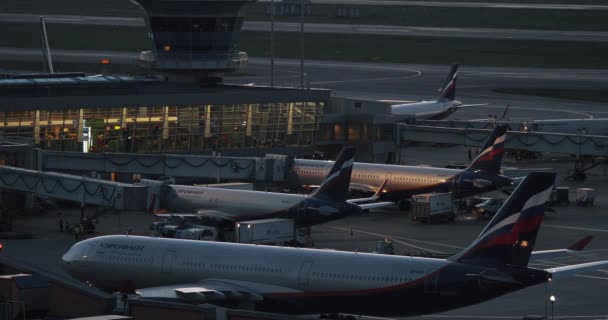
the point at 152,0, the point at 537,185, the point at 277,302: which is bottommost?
the point at 277,302

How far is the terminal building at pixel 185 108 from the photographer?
90.2 m

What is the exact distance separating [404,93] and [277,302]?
10098 cm

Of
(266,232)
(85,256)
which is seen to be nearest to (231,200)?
(266,232)

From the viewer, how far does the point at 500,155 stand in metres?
79.1

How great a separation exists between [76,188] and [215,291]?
26.5 m

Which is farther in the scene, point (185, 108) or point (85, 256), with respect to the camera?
point (185, 108)

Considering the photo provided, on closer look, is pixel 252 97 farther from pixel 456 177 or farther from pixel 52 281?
pixel 52 281

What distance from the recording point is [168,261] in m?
51.7

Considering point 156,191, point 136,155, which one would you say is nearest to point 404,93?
point 136,155

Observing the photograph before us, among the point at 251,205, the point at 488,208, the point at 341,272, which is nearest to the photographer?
the point at 341,272

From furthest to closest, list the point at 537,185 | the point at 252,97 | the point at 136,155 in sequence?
the point at 252,97 → the point at 136,155 → the point at 537,185

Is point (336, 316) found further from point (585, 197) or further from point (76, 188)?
point (585, 197)

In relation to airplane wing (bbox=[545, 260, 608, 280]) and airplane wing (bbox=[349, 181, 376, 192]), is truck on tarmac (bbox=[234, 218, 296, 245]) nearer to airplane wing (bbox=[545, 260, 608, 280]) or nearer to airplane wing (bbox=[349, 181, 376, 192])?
airplane wing (bbox=[349, 181, 376, 192])

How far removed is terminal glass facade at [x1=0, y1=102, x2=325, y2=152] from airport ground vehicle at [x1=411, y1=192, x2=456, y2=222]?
70.8ft
